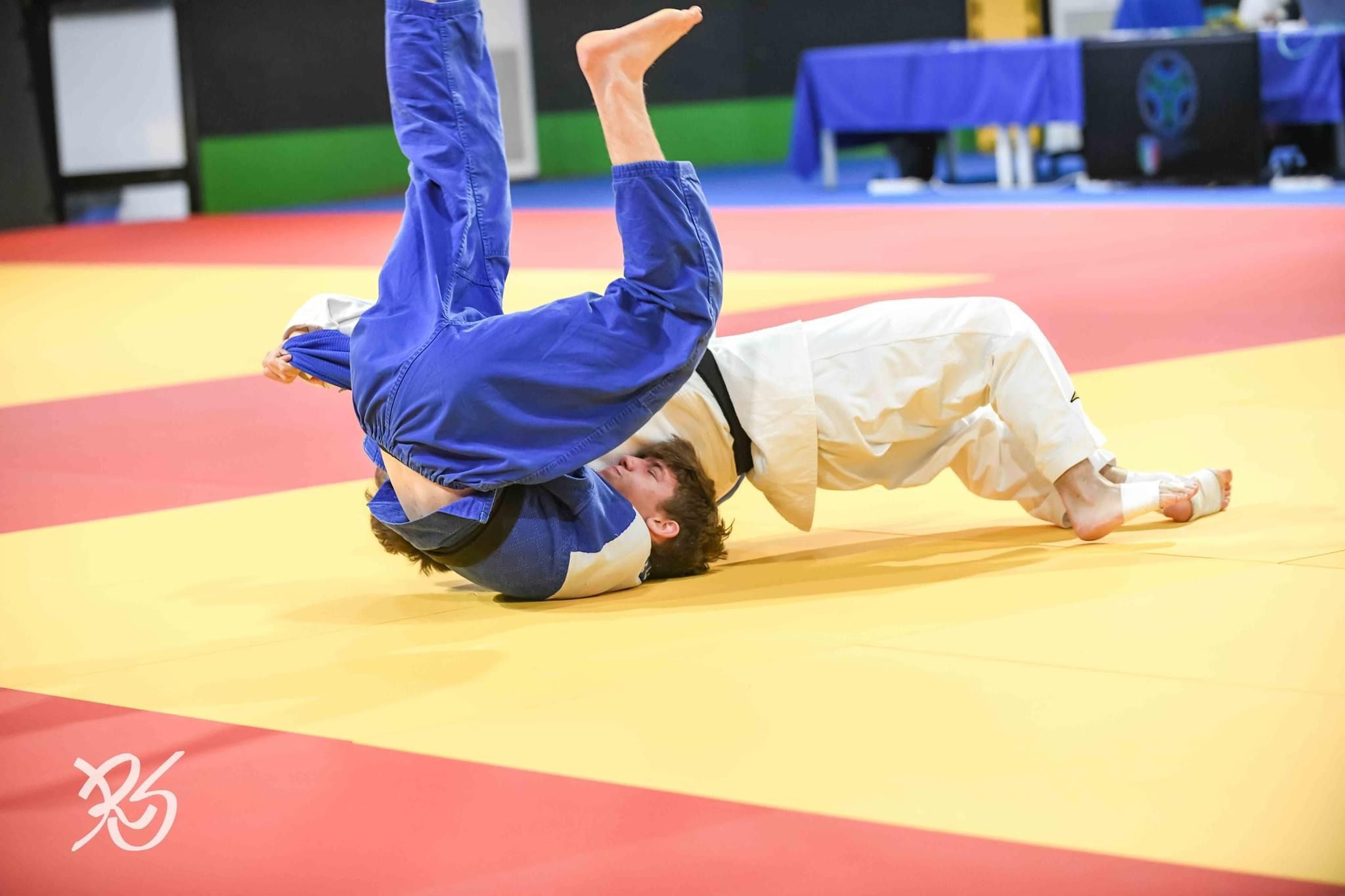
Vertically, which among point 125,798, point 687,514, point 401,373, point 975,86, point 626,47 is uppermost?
point 626,47

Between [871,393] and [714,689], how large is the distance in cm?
79

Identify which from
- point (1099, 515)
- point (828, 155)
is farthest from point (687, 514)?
point (828, 155)

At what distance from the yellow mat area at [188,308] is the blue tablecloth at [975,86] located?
12.4 feet

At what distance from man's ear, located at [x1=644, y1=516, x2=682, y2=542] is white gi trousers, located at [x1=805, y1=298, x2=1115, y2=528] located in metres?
0.30

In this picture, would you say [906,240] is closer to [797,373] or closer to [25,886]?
[797,373]

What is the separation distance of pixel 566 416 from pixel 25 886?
110 cm

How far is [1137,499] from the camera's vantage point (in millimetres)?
3139

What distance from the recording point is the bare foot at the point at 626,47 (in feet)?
8.53

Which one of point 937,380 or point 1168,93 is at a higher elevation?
point 1168,93

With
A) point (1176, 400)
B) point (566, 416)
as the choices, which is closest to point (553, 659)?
point (566, 416)

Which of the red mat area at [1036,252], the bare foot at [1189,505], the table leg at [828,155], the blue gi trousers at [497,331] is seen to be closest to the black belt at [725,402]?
the blue gi trousers at [497,331]

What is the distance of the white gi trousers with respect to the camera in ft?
10.0

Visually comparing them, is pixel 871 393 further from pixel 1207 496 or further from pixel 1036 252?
pixel 1036 252

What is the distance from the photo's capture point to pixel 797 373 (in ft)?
10.1
